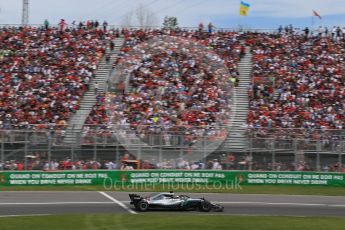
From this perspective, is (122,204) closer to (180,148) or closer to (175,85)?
(180,148)

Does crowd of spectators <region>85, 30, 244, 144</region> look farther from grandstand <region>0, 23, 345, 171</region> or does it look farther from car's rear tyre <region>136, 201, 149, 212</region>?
car's rear tyre <region>136, 201, 149, 212</region>

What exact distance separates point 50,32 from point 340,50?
21194 millimetres

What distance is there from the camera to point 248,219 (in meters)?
23.0

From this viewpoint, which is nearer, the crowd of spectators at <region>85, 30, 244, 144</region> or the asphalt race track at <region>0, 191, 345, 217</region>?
the asphalt race track at <region>0, 191, 345, 217</region>

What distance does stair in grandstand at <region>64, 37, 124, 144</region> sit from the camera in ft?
108

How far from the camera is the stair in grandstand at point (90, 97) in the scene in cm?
3306

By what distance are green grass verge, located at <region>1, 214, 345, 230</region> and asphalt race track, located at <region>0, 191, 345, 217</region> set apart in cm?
142

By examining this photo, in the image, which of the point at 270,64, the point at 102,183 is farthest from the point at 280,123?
Result: the point at 102,183

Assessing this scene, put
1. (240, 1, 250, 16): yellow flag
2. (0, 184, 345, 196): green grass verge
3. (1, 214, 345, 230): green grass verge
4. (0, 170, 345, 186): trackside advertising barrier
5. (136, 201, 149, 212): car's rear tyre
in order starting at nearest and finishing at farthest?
1. (1, 214, 345, 230): green grass verge
2. (136, 201, 149, 212): car's rear tyre
3. (0, 184, 345, 196): green grass verge
4. (0, 170, 345, 186): trackside advertising barrier
5. (240, 1, 250, 16): yellow flag

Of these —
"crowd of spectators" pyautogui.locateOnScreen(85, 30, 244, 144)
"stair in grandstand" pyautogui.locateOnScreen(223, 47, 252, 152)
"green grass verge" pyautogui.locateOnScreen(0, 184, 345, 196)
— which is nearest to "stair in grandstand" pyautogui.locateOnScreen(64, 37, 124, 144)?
"crowd of spectators" pyautogui.locateOnScreen(85, 30, 244, 144)

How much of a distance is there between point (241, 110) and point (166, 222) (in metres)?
19.4

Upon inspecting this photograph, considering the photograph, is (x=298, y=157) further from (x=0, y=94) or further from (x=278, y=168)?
(x=0, y=94)

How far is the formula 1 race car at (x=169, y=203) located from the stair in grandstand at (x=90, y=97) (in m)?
9.36

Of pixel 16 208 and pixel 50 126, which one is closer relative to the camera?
pixel 16 208
